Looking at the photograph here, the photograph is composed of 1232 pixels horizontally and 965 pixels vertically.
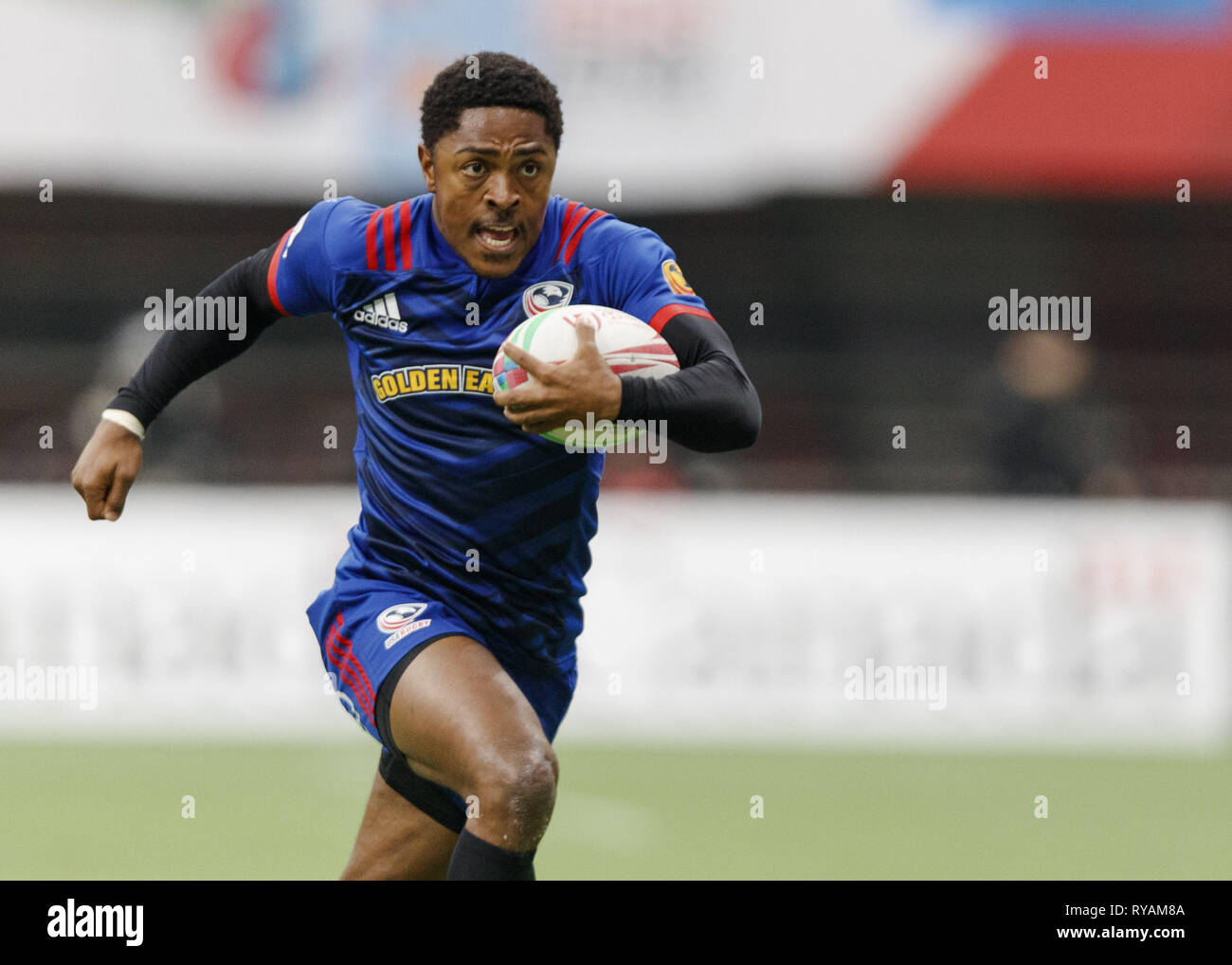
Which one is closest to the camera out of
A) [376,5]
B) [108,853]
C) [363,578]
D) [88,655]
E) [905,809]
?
[363,578]

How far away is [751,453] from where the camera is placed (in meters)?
16.2

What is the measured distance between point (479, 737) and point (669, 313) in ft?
3.86

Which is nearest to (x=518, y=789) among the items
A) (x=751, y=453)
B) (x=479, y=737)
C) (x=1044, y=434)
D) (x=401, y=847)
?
(x=479, y=737)

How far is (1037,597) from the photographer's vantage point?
10711 mm

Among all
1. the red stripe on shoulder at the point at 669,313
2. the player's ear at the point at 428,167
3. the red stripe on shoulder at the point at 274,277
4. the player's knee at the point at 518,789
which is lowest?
the player's knee at the point at 518,789

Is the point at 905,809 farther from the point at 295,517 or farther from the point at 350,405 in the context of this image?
the point at 350,405

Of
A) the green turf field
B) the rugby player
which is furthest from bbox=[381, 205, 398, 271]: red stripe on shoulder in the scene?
the green turf field

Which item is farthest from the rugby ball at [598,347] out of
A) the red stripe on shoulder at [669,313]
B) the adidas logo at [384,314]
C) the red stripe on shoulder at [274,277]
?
the red stripe on shoulder at [274,277]

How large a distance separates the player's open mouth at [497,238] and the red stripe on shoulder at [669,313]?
44cm

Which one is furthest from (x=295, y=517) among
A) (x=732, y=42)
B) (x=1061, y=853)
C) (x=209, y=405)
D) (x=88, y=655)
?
(x=732, y=42)

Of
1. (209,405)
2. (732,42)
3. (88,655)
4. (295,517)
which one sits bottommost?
(88,655)

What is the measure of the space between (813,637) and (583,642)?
1.38 metres

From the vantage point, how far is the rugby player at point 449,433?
4.57 metres

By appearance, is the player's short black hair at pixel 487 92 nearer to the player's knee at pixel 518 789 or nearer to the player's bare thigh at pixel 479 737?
the player's bare thigh at pixel 479 737
